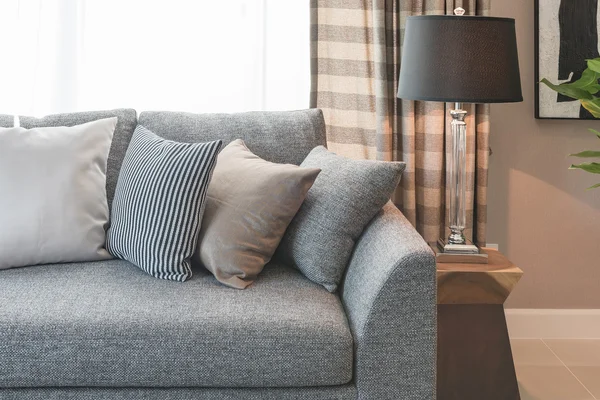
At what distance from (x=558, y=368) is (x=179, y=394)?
65.7 inches

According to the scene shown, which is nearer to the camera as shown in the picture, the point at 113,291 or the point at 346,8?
the point at 113,291

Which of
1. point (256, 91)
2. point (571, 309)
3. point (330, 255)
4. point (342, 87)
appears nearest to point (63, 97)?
point (256, 91)

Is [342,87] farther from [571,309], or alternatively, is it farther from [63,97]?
[571,309]

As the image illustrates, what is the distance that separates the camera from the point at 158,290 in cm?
211

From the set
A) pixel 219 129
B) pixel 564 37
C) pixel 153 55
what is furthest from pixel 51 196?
pixel 564 37

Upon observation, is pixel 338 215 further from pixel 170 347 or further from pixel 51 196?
pixel 51 196

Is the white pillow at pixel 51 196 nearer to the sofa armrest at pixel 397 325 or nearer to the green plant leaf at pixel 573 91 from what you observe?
the sofa armrest at pixel 397 325

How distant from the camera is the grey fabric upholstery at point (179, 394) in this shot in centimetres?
191

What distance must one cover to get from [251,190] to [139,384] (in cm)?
64

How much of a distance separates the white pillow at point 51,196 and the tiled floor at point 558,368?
161 centimetres

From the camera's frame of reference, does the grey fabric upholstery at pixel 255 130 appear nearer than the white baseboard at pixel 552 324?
Yes

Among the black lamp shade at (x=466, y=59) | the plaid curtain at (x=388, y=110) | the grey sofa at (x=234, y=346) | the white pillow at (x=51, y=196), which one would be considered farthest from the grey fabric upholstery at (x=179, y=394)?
the plaid curtain at (x=388, y=110)

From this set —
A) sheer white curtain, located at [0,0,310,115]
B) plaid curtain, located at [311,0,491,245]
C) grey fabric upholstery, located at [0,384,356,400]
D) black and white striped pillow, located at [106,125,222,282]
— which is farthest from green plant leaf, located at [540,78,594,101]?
grey fabric upholstery, located at [0,384,356,400]

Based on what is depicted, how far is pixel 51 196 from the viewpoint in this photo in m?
2.33
